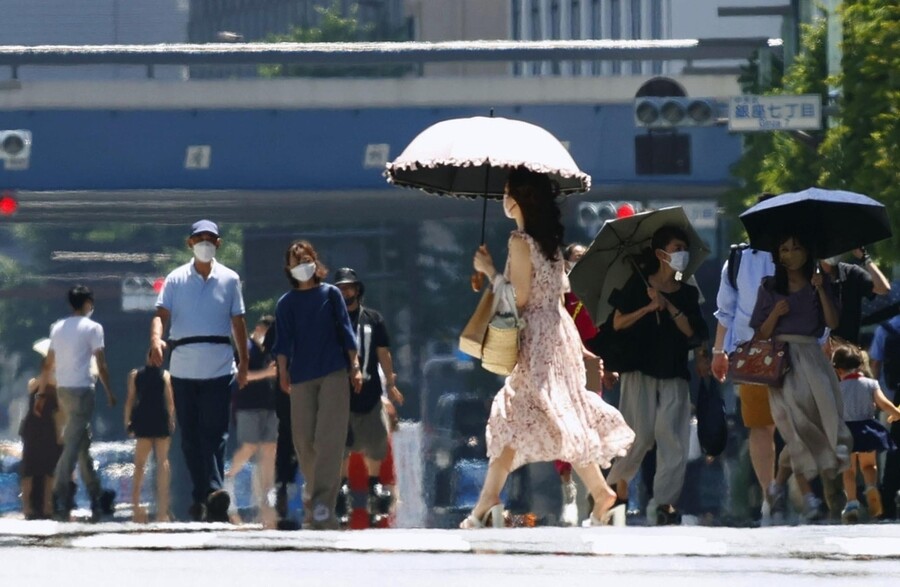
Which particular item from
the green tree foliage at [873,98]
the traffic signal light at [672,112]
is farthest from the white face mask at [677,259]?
the traffic signal light at [672,112]

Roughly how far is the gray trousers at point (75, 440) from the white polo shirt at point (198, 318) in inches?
127

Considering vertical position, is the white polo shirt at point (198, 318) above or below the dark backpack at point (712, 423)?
above

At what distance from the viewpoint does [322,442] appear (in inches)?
613

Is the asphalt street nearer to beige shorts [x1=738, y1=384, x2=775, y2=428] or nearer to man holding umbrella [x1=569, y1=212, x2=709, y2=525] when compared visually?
man holding umbrella [x1=569, y1=212, x2=709, y2=525]

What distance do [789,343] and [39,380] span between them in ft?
24.3

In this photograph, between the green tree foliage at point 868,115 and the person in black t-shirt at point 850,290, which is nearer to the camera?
the person in black t-shirt at point 850,290

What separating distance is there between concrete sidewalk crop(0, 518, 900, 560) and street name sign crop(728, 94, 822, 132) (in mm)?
19821

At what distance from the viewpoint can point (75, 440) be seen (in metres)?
19.5

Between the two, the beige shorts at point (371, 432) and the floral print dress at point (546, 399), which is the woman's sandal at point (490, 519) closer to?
the floral print dress at point (546, 399)

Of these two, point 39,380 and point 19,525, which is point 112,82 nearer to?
point 39,380

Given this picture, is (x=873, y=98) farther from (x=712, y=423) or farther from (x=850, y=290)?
(x=712, y=423)

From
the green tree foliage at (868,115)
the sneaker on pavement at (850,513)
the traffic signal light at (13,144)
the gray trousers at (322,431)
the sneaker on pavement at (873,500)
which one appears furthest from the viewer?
the traffic signal light at (13,144)

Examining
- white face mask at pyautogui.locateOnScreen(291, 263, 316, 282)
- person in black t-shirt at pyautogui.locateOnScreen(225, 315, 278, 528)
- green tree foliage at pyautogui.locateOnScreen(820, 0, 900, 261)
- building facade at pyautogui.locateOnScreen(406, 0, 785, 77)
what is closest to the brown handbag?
white face mask at pyautogui.locateOnScreen(291, 263, 316, 282)

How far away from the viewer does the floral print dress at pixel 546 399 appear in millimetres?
13227
